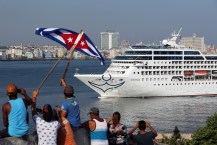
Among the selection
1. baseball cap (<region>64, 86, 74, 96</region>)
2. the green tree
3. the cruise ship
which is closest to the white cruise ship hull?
the cruise ship

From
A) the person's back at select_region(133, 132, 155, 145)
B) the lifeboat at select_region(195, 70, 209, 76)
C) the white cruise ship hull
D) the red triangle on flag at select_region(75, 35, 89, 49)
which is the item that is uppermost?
the red triangle on flag at select_region(75, 35, 89, 49)

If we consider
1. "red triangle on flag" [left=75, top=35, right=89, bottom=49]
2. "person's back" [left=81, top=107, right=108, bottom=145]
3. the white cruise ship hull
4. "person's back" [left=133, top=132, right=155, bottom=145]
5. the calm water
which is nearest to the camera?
"person's back" [left=81, top=107, right=108, bottom=145]

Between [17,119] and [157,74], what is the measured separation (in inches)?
1673

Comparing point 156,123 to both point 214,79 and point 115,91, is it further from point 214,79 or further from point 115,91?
point 214,79

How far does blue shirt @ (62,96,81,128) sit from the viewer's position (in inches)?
260

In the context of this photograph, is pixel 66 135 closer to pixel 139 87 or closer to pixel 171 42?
pixel 139 87

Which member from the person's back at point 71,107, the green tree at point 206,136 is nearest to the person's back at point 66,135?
the person's back at point 71,107

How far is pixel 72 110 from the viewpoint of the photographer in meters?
6.66

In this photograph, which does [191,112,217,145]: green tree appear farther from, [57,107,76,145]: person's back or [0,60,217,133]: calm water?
[0,60,217,133]: calm water

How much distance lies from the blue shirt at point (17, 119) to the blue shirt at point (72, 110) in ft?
2.00

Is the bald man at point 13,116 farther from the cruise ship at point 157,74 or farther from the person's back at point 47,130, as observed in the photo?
the cruise ship at point 157,74

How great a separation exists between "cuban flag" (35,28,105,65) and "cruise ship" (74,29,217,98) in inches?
1382

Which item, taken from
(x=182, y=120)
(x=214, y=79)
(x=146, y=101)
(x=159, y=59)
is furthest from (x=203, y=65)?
(x=182, y=120)

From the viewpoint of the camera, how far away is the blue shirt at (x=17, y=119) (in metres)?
6.02
